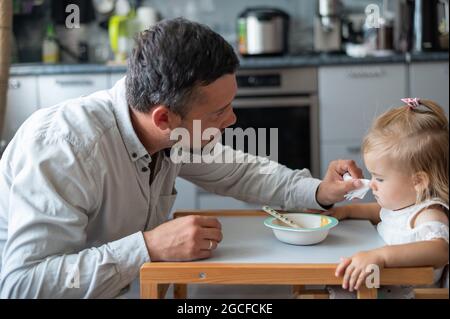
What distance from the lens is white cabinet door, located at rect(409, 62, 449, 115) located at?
282 centimetres

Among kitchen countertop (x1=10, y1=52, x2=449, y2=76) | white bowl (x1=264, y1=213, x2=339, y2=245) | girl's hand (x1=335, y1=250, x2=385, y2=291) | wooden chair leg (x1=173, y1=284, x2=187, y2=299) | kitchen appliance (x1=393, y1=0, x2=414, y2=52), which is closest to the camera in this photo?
girl's hand (x1=335, y1=250, x2=385, y2=291)

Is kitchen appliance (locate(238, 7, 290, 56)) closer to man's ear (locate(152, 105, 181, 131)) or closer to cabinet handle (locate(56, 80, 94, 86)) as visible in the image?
cabinet handle (locate(56, 80, 94, 86))

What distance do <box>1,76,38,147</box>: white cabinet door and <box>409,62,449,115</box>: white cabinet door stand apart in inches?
73.1

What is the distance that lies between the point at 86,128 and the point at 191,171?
1.27ft

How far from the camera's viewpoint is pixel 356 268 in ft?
2.92

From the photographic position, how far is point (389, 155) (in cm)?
110

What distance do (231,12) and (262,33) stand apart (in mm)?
451

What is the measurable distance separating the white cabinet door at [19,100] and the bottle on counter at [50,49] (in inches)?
16.1

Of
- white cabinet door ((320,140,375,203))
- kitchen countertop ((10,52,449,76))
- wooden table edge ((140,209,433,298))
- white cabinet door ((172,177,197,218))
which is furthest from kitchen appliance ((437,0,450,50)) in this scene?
wooden table edge ((140,209,433,298))

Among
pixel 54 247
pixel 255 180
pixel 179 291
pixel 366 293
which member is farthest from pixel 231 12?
pixel 366 293

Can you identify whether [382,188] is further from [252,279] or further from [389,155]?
[252,279]
